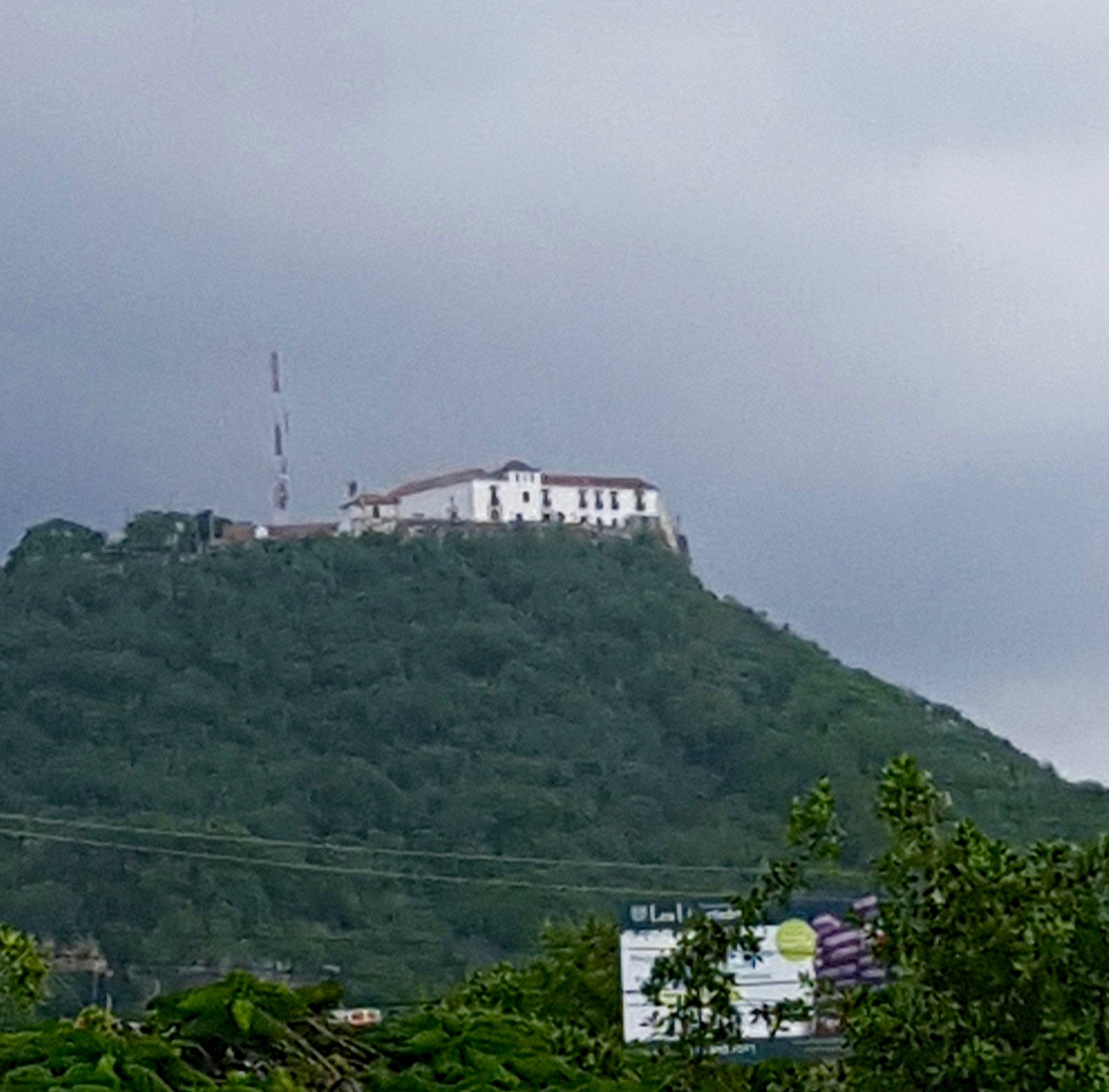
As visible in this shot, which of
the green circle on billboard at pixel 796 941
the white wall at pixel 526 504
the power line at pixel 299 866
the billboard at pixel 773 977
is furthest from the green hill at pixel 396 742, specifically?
the billboard at pixel 773 977

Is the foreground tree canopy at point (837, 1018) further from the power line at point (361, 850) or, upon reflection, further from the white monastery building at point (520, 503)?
the white monastery building at point (520, 503)

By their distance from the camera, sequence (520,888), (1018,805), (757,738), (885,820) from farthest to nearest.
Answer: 1. (757,738)
2. (520,888)
3. (1018,805)
4. (885,820)

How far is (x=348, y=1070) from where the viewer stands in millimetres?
4805

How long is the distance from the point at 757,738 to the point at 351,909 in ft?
54.9

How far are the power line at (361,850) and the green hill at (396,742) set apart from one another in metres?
0.18

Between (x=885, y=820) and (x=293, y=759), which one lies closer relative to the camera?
(x=885, y=820)

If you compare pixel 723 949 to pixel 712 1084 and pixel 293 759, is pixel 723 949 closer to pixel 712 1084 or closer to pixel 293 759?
pixel 712 1084

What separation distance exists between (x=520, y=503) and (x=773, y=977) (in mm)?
90235

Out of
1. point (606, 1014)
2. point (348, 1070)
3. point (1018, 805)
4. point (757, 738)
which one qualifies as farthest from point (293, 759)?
point (348, 1070)

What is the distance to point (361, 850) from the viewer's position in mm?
69125

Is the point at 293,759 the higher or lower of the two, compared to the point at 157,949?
higher

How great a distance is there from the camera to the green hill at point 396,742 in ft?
200

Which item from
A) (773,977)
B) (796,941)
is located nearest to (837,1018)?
(773,977)

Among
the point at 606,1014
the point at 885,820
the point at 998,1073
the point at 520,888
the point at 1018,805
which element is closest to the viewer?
the point at 998,1073
